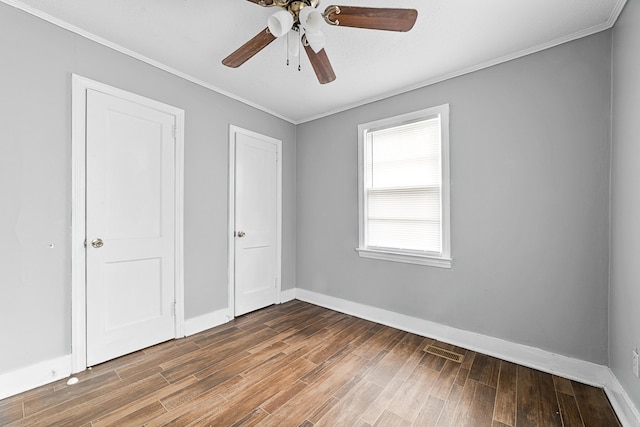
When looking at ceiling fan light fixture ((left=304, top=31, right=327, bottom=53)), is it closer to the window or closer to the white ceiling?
the white ceiling

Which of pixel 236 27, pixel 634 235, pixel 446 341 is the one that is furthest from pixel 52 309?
pixel 634 235

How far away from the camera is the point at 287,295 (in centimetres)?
392

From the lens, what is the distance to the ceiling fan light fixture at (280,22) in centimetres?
146

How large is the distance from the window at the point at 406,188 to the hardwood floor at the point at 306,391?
973mm

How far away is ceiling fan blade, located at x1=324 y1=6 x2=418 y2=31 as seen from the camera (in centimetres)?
143

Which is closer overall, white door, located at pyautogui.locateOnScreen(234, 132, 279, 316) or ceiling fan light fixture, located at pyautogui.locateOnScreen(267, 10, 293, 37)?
ceiling fan light fixture, located at pyautogui.locateOnScreen(267, 10, 293, 37)

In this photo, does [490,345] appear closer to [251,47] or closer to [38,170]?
[251,47]

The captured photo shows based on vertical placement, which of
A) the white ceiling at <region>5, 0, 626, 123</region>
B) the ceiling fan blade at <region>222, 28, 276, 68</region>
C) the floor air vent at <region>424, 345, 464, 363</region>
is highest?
the white ceiling at <region>5, 0, 626, 123</region>

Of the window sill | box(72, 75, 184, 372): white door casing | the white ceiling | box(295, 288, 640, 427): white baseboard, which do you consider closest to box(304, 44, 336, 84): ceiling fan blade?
the white ceiling

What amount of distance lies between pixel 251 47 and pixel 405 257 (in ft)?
7.85

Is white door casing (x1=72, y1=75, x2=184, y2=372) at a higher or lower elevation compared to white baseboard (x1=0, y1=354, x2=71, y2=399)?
higher

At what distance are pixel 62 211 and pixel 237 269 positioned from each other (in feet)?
5.51

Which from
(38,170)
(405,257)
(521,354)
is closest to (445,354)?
(521,354)

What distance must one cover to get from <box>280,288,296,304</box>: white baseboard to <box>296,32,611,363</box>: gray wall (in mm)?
1443
